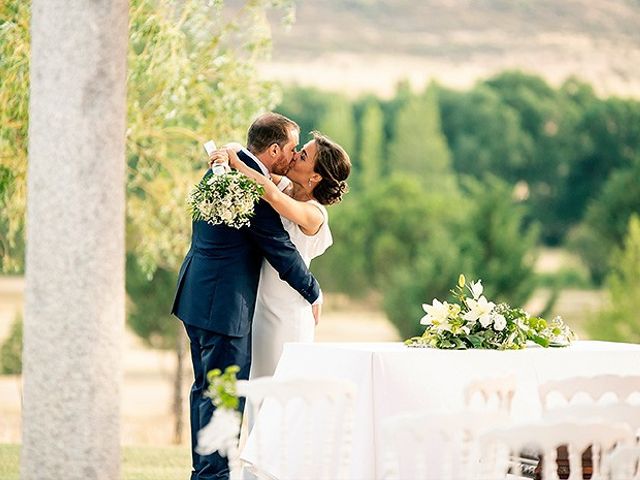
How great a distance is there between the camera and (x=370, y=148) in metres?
29.3

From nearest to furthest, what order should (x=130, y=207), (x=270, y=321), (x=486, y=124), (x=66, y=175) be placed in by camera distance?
1. (x=66, y=175)
2. (x=270, y=321)
3. (x=130, y=207)
4. (x=486, y=124)

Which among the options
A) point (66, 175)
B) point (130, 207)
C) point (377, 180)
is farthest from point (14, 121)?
point (377, 180)

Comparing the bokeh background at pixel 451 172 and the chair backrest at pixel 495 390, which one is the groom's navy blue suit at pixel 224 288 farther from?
the bokeh background at pixel 451 172

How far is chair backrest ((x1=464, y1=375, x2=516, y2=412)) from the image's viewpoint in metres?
3.84

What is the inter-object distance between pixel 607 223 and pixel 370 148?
19.1ft

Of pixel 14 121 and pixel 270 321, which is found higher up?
pixel 14 121

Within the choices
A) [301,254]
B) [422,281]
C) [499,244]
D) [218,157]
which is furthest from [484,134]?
[218,157]


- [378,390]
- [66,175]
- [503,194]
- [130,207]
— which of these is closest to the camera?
[66,175]

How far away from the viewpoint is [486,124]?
2939 centimetres

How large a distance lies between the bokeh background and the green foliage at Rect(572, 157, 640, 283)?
3cm

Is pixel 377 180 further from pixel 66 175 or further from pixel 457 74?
pixel 66 175

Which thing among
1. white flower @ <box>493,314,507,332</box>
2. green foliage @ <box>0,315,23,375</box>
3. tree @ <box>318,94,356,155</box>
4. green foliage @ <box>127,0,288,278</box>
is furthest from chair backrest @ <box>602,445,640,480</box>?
tree @ <box>318,94,356,155</box>

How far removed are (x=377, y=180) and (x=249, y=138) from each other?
25.0m

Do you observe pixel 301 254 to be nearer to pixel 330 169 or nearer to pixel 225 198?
pixel 330 169
